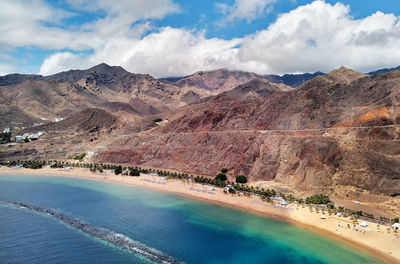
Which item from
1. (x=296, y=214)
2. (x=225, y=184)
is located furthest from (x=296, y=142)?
(x=296, y=214)

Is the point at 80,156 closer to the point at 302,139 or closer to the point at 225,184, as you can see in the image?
the point at 225,184

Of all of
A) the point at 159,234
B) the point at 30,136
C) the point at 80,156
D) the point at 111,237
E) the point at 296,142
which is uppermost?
the point at 30,136

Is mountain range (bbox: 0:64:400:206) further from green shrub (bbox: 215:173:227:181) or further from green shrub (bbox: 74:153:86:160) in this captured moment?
green shrub (bbox: 74:153:86:160)

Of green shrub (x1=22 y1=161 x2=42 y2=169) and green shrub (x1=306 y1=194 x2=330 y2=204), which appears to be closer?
green shrub (x1=306 y1=194 x2=330 y2=204)

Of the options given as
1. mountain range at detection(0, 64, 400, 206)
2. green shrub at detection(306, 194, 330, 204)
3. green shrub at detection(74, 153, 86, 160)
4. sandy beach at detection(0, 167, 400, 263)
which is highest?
mountain range at detection(0, 64, 400, 206)

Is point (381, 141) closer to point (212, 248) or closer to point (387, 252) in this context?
point (387, 252)

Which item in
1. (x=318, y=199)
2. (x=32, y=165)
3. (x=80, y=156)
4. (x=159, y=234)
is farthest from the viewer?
(x=80, y=156)

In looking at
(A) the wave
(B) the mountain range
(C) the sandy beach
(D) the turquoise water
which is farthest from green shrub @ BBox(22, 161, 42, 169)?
(A) the wave
